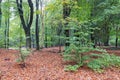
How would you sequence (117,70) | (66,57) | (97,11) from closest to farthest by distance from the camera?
Result: (117,70)
(66,57)
(97,11)

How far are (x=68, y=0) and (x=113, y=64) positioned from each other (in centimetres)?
490

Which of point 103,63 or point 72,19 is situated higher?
point 72,19

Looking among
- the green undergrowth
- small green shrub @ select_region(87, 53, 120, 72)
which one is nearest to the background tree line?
the green undergrowth

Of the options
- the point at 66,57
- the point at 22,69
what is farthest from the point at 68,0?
the point at 22,69

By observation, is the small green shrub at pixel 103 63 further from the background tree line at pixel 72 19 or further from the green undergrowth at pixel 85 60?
the background tree line at pixel 72 19

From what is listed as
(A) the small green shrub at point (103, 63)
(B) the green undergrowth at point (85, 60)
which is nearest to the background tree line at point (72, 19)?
(B) the green undergrowth at point (85, 60)

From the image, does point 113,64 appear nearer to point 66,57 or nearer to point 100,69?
point 100,69

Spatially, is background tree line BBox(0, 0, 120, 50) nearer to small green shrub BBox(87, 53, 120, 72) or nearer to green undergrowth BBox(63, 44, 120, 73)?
green undergrowth BBox(63, 44, 120, 73)

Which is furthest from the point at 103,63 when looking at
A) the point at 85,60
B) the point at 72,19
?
the point at 72,19

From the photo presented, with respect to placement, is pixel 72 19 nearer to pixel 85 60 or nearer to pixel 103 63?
pixel 85 60

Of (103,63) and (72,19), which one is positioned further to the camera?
(72,19)

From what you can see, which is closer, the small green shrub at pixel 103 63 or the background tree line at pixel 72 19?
the small green shrub at pixel 103 63

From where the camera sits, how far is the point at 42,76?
7.07 m

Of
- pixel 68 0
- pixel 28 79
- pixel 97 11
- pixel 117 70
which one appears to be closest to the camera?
pixel 28 79
